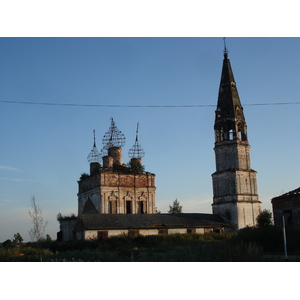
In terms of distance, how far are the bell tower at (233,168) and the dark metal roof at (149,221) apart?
5.84 feet

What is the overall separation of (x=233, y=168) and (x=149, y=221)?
11160 millimetres

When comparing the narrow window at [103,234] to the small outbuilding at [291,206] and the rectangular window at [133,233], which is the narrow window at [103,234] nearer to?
the rectangular window at [133,233]

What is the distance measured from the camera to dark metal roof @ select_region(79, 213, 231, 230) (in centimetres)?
3083

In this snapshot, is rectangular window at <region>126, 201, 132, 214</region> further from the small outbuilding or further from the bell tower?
the small outbuilding

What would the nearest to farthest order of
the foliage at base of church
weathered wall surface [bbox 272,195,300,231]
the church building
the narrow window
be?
the foliage at base of church → weathered wall surface [bbox 272,195,300,231] → the narrow window → the church building

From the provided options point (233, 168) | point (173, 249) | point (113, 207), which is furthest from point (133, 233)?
point (233, 168)

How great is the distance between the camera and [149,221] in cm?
3325

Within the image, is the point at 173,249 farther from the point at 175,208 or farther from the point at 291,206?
the point at 175,208

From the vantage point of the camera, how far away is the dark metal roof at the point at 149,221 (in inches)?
1214

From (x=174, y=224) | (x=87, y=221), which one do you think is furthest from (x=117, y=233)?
(x=174, y=224)

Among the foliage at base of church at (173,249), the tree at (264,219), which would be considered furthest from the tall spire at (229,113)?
the foliage at base of church at (173,249)

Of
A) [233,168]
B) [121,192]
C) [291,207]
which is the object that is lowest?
[291,207]

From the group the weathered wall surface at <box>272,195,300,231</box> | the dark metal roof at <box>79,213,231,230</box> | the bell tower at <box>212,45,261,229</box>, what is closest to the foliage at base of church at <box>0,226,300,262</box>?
the weathered wall surface at <box>272,195,300,231</box>

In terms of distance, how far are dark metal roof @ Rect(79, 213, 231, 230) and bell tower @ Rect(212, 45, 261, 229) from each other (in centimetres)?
178
